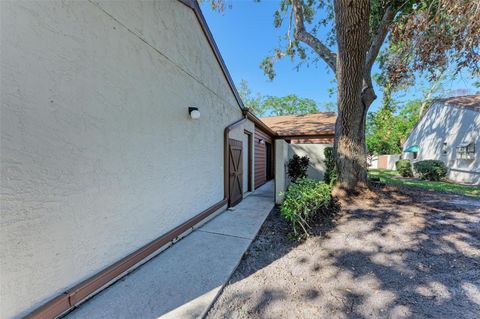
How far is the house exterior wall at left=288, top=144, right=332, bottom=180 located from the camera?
8359 mm

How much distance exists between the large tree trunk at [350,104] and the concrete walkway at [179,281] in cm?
344

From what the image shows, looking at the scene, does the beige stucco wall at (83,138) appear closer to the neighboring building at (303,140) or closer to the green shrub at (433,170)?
the neighboring building at (303,140)

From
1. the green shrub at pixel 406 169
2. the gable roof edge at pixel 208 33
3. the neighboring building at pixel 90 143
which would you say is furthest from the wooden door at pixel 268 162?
the green shrub at pixel 406 169

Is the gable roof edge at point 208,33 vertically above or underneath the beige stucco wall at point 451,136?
above

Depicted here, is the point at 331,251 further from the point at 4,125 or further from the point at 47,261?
the point at 4,125

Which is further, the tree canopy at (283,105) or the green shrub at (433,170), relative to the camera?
the tree canopy at (283,105)

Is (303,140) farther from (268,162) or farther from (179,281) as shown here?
(179,281)

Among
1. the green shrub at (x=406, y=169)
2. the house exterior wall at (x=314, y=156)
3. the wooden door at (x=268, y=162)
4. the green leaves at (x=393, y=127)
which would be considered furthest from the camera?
the green leaves at (x=393, y=127)

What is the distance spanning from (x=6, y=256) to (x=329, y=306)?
Answer: 3.06m

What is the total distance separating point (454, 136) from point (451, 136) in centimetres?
25

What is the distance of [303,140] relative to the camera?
438 inches

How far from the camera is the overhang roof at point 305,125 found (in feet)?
33.7

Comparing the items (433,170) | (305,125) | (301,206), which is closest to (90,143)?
(301,206)

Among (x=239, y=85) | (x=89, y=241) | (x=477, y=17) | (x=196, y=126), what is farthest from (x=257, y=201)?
(x=239, y=85)
